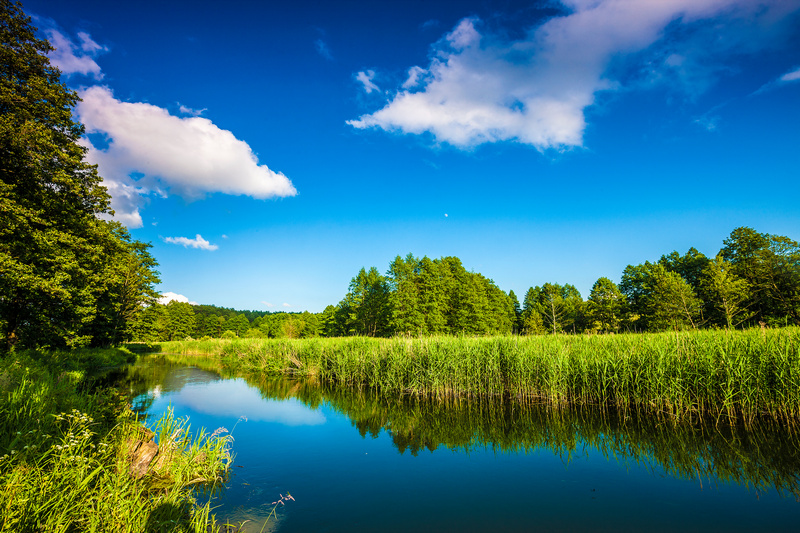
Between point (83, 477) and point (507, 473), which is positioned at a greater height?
point (83, 477)

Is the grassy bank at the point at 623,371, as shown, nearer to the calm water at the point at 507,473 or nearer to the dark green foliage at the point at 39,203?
the calm water at the point at 507,473

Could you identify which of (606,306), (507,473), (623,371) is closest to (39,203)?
(507,473)

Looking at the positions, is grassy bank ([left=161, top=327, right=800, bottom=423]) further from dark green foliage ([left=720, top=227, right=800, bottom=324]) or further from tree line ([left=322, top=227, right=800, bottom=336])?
dark green foliage ([left=720, top=227, right=800, bottom=324])

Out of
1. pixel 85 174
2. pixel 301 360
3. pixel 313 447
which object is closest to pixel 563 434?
pixel 313 447

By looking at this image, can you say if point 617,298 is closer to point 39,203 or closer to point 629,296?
point 629,296

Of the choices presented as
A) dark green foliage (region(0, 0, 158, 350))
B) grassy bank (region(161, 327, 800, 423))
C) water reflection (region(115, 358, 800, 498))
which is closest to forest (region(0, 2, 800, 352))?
dark green foliage (region(0, 0, 158, 350))

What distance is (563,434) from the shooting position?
763 centimetres

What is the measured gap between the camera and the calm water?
4551mm

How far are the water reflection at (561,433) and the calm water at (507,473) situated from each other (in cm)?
3

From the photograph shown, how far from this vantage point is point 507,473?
5.99 m

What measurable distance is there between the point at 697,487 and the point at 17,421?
10123mm

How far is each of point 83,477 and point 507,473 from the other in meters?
6.14

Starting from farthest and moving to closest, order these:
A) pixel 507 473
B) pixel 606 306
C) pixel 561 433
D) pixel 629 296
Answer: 1. pixel 629 296
2. pixel 606 306
3. pixel 561 433
4. pixel 507 473

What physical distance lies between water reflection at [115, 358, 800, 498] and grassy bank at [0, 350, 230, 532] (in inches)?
167
